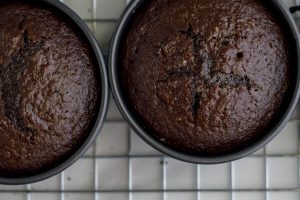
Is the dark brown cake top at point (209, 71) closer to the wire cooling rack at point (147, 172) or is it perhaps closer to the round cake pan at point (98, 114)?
the round cake pan at point (98, 114)

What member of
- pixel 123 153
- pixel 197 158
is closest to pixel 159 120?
pixel 197 158

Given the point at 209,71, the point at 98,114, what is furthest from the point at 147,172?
the point at 209,71

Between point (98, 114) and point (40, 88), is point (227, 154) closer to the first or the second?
point (98, 114)

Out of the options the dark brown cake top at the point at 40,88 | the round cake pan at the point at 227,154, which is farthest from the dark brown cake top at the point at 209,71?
the dark brown cake top at the point at 40,88

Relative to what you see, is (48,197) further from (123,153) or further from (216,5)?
(216,5)

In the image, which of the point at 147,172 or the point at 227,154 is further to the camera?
the point at 147,172
